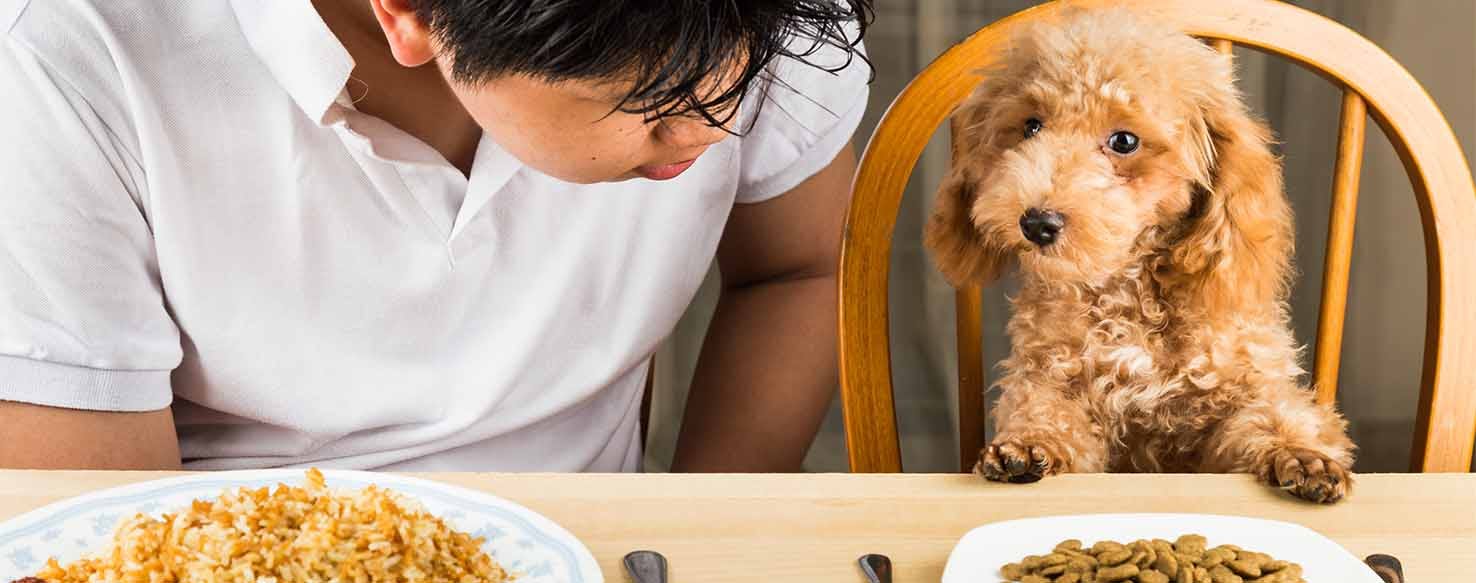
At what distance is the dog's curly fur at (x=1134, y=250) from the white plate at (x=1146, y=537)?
101 millimetres

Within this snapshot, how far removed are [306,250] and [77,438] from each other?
0.21 m

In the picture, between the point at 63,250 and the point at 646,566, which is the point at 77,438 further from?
the point at 646,566

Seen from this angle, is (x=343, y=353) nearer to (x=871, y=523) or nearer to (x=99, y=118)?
(x=99, y=118)

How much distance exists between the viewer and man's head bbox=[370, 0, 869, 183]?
0.64 m

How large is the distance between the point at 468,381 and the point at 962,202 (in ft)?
1.44

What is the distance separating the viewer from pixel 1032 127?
37.1 inches

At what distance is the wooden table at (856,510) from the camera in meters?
0.74

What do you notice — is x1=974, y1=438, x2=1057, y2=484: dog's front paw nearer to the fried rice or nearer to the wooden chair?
the wooden chair

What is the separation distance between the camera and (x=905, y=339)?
7.14 ft

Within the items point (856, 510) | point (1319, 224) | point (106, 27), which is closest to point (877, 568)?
point (856, 510)

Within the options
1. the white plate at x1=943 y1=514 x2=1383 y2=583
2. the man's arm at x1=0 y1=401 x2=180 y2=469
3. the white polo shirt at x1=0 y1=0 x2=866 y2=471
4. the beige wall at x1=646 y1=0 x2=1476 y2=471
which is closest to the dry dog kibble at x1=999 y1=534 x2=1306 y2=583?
the white plate at x1=943 y1=514 x2=1383 y2=583

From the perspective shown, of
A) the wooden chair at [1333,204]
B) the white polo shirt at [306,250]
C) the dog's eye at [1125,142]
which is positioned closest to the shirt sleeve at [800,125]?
the white polo shirt at [306,250]

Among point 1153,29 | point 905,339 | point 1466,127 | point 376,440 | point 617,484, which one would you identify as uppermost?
point 1153,29

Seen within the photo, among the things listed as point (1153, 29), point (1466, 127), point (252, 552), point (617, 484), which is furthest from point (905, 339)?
point (252, 552)
